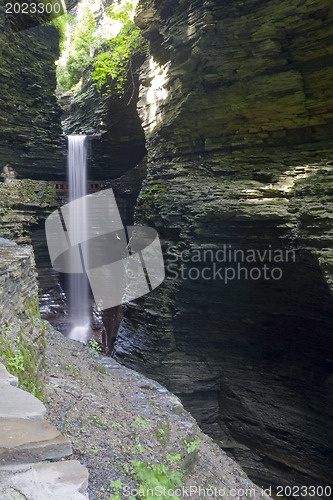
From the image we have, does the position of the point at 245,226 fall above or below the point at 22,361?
above

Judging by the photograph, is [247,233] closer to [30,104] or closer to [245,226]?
[245,226]

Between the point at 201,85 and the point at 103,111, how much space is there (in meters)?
7.47

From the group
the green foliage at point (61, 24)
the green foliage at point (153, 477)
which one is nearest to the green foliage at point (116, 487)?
the green foliage at point (153, 477)

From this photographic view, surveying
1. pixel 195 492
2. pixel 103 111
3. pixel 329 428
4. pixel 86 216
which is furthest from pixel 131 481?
pixel 103 111

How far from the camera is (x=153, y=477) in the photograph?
126 inches

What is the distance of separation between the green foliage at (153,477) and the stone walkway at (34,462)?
1680mm

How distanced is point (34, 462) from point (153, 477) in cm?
209

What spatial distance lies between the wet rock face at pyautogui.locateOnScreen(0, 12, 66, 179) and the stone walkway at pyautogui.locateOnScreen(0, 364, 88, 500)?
1375 centimetres

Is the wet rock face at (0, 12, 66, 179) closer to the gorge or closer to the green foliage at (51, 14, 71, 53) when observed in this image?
the green foliage at (51, 14, 71, 53)

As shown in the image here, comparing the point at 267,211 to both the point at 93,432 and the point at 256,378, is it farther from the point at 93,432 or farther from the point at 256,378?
the point at 93,432

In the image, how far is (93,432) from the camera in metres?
3.54

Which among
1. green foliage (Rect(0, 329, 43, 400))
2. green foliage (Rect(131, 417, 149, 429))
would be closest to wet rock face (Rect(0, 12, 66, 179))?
green foliage (Rect(0, 329, 43, 400))

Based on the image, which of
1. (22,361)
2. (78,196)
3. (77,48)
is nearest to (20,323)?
(22,361)

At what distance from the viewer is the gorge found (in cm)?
Answer: 701
